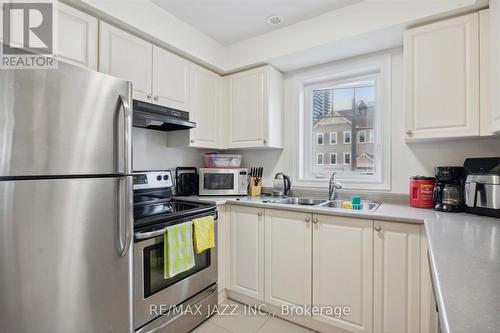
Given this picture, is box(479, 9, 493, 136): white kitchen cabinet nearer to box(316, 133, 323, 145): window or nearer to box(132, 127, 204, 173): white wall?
box(316, 133, 323, 145): window

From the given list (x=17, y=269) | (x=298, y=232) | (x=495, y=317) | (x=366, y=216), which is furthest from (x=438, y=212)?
(x=17, y=269)

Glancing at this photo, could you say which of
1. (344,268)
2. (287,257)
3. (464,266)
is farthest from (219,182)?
(464,266)

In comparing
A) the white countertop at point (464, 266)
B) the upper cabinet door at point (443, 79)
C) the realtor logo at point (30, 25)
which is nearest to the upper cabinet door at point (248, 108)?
the upper cabinet door at point (443, 79)

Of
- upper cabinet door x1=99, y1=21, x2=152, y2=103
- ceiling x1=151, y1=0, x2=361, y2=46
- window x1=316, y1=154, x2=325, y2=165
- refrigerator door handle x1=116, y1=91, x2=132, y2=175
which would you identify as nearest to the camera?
refrigerator door handle x1=116, y1=91, x2=132, y2=175

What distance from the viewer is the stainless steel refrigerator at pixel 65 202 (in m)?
0.89

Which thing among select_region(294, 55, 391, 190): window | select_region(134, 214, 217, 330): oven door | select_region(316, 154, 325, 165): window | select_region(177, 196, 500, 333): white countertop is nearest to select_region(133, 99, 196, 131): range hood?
select_region(134, 214, 217, 330): oven door

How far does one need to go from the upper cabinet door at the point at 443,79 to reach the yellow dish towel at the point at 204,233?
157cm

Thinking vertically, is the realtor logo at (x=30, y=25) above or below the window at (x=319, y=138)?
above

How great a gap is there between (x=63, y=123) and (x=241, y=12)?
61.6 inches

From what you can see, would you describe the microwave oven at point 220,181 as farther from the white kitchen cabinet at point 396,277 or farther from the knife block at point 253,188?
the white kitchen cabinet at point 396,277

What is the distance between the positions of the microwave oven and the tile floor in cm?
104

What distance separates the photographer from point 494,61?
4.25ft

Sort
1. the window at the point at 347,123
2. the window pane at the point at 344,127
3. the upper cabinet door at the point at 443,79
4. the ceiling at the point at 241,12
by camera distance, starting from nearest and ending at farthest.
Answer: the upper cabinet door at the point at 443,79 → the ceiling at the point at 241,12 → the window at the point at 347,123 → the window pane at the point at 344,127

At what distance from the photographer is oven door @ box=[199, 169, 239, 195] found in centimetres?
232
